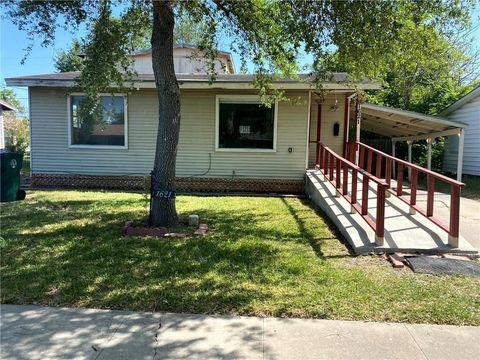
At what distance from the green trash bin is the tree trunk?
4384 mm

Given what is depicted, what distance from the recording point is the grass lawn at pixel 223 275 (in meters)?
3.99

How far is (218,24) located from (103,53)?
7.19 feet

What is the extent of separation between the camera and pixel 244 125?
37.9 feet

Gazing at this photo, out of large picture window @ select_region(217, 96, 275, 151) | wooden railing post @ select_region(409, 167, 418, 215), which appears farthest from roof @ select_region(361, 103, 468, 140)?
wooden railing post @ select_region(409, 167, 418, 215)

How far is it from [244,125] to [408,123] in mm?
5587

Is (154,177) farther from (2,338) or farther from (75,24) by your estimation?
(2,338)

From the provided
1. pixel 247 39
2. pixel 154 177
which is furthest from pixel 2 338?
pixel 247 39

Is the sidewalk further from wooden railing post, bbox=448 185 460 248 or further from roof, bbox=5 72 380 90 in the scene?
roof, bbox=5 72 380 90

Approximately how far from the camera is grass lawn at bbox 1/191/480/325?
3986mm

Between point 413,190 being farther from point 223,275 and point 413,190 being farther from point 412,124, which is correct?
point 412,124

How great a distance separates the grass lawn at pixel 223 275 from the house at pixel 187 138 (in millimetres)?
4188

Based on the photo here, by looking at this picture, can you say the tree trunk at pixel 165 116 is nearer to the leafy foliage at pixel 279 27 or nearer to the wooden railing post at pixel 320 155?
the leafy foliage at pixel 279 27

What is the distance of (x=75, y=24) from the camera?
7.45m

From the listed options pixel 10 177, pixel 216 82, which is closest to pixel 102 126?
pixel 10 177
